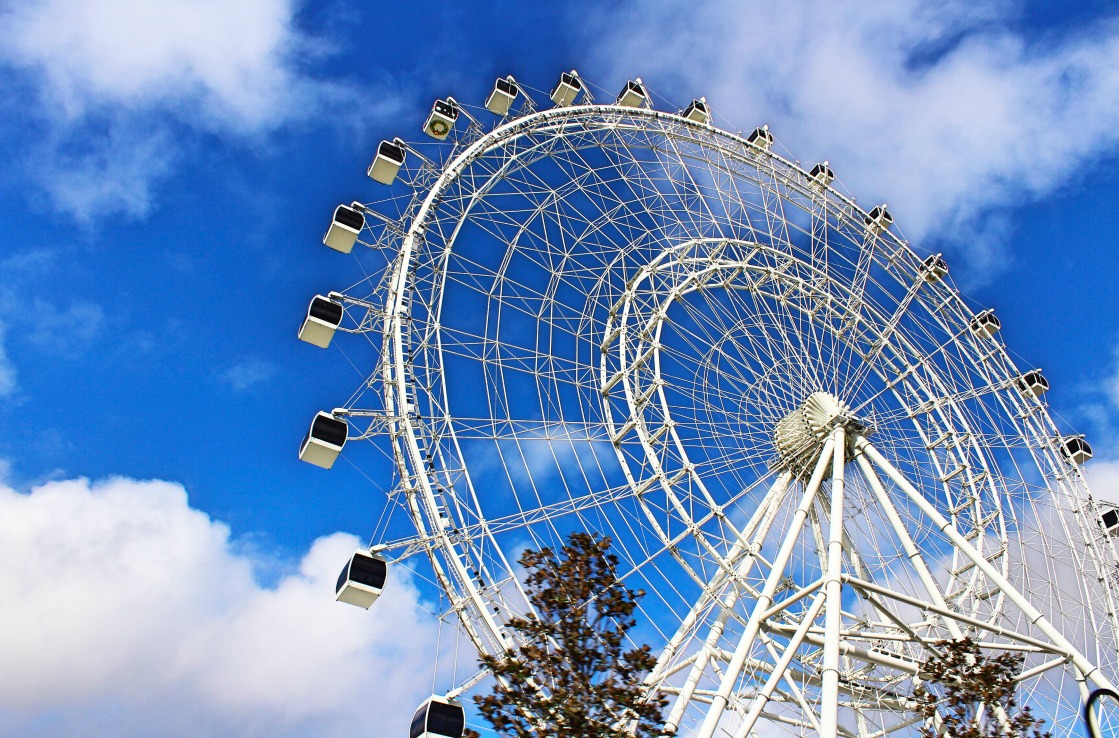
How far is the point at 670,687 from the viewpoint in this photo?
19.3 metres

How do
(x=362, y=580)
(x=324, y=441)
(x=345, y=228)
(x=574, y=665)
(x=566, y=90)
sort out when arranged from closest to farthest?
1. (x=574, y=665)
2. (x=362, y=580)
3. (x=324, y=441)
4. (x=345, y=228)
5. (x=566, y=90)

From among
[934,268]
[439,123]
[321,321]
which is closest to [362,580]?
[321,321]

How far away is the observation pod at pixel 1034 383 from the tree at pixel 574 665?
2306cm

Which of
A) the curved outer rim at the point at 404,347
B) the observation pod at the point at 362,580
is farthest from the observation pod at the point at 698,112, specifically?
the observation pod at the point at 362,580

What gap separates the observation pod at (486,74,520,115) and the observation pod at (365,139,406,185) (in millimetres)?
3107

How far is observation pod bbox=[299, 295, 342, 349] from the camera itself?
20.7 metres

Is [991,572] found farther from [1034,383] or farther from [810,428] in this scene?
[1034,383]

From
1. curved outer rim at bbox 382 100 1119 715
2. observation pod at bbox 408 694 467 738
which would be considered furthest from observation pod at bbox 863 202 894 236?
observation pod at bbox 408 694 467 738

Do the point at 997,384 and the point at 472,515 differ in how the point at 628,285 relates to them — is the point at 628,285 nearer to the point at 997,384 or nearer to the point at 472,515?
the point at 472,515

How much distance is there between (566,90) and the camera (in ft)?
88.5

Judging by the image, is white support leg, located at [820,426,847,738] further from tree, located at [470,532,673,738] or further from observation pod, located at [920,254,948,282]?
observation pod, located at [920,254,948,282]

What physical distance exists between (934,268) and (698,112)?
32.7 ft

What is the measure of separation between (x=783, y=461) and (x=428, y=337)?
912 cm

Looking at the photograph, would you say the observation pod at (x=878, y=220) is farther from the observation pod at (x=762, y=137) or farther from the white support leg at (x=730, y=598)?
the white support leg at (x=730, y=598)
